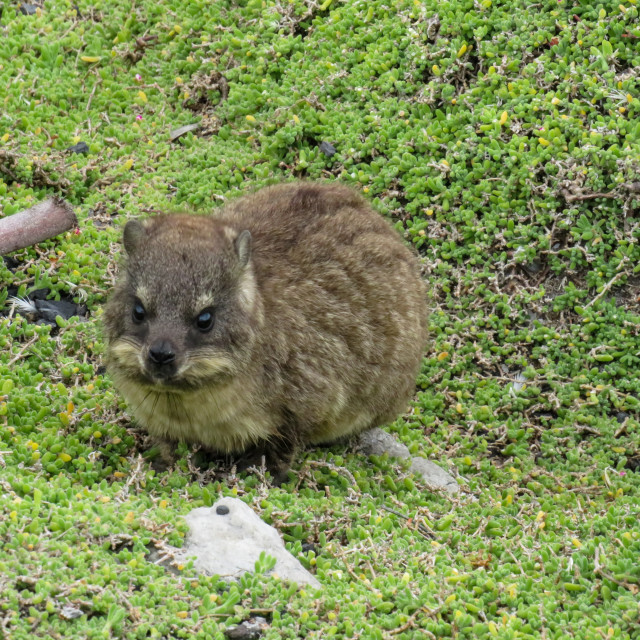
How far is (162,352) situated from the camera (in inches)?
213

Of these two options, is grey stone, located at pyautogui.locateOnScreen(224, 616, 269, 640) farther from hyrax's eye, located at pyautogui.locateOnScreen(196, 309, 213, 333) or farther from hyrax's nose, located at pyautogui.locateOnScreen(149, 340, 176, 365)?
hyrax's eye, located at pyautogui.locateOnScreen(196, 309, 213, 333)

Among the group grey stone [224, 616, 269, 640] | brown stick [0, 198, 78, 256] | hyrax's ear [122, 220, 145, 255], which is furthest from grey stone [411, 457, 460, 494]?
brown stick [0, 198, 78, 256]

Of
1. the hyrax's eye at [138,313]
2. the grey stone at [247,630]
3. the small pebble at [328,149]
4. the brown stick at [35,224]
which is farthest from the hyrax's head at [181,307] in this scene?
the small pebble at [328,149]

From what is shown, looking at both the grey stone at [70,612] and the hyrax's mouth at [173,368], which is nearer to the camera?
the grey stone at [70,612]

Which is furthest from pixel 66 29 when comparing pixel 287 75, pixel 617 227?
pixel 617 227

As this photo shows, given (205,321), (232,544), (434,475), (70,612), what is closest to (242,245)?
(205,321)

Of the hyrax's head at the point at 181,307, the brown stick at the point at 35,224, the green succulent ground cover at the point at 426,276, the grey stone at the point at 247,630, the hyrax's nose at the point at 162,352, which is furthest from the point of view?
the brown stick at the point at 35,224

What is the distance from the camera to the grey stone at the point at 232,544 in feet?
16.3

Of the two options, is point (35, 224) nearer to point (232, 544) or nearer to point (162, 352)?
point (162, 352)

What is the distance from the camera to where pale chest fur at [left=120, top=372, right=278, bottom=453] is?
19.3 feet

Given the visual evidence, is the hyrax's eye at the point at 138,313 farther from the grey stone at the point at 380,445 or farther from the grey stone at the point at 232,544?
the grey stone at the point at 380,445

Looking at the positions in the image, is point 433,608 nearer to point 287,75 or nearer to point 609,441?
point 609,441

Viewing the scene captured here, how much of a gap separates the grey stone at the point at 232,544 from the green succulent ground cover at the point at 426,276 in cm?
13

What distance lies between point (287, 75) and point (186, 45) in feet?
3.63
